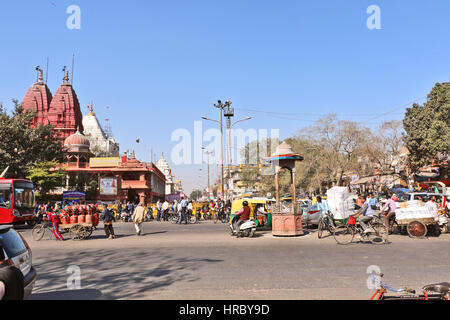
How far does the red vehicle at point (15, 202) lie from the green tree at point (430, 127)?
32035 millimetres

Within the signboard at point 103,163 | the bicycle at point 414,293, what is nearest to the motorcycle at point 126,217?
the signboard at point 103,163

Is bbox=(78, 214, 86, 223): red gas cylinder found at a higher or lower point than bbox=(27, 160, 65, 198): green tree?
lower

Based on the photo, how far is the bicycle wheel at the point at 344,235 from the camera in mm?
12344

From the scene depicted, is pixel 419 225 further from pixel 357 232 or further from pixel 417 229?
pixel 357 232

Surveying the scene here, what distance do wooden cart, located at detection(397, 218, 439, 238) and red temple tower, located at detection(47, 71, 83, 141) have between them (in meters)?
67.1

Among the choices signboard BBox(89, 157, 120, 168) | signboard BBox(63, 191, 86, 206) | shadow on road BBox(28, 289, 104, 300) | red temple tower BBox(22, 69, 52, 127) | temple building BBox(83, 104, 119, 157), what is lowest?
shadow on road BBox(28, 289, 104, 300)

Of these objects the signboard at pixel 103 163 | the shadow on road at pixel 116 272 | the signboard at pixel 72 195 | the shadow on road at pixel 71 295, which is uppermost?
the signboard at pixel 103 163

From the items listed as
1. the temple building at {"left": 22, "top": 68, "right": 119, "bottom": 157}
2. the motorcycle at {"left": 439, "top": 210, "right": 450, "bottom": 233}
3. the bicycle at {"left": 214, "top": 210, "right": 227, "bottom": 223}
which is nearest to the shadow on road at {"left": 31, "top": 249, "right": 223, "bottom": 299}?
the motorcycle at {"left": 439, "top": 210, "right": 450, "bottom": 233}

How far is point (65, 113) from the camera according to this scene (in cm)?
7262

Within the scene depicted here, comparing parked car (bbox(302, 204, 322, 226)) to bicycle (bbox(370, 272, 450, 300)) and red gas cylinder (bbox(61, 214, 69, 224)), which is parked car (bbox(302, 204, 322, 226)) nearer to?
red gas cylinder (bbox(61, 214, 69, 224))

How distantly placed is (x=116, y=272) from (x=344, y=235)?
810cm

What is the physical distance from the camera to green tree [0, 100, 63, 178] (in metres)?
32.9

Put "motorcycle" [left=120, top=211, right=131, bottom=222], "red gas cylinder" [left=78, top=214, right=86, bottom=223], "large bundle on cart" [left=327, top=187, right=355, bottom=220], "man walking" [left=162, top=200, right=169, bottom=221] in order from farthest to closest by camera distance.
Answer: "man walking" [left=162, top=200, right=169, bottom=221]
"motorcycle" [left=120, top=211, right=131, bottom=222]
"large bundle on cart" [left=327, top=187, right=355, bottom=220]
"red gas cylinder" [left=78, top=214, right=86, bottom=223]

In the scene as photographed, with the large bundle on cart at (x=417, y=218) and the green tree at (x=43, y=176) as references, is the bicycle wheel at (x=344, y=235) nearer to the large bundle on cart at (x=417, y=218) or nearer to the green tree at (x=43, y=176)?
the large bundle on cart at (x=417, y=218)
